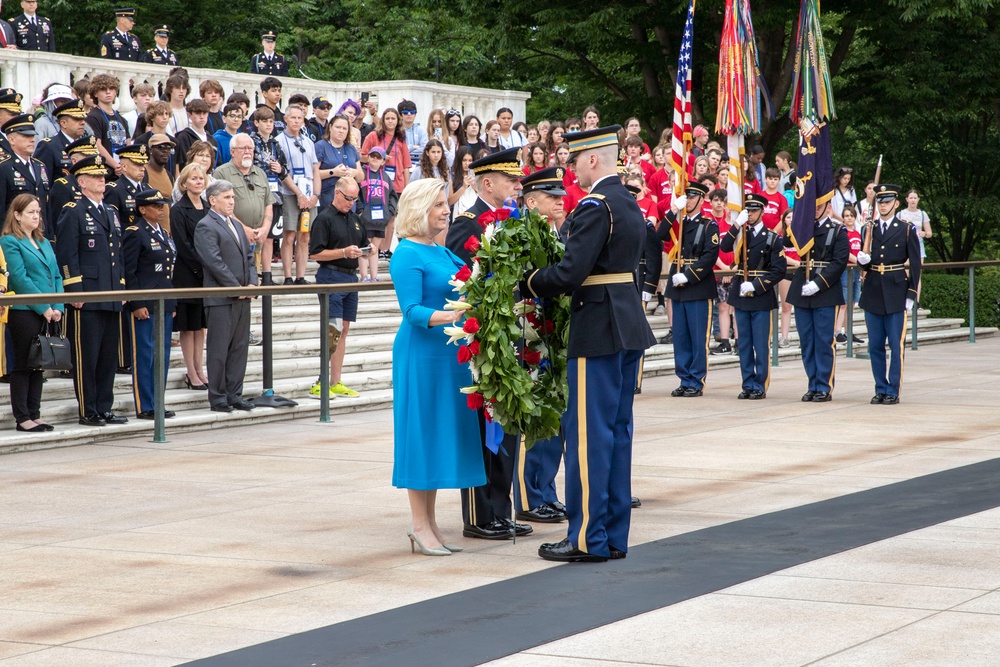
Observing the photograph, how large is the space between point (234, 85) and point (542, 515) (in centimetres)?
1457

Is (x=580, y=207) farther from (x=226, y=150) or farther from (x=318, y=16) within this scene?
(x=318, y=16)

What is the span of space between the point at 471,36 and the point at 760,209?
1822cm

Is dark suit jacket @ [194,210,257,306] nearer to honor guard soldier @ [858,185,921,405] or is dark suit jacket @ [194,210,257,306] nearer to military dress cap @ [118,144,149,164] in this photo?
military dress cap @ [118,144,149,164]

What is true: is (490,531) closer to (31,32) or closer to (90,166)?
(90,166)

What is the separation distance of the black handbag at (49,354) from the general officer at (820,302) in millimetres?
7128

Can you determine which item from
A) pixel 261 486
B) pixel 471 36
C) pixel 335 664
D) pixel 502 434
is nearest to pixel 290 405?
pixel 261 486

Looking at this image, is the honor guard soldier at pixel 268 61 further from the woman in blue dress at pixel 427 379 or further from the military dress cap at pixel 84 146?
the woman in blue dress at pixel 427 379

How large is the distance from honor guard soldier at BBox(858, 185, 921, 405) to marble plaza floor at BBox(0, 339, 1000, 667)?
247cm

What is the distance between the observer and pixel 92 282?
11758 mm

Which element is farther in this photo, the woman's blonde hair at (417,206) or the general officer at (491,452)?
the general officer at (491,452)

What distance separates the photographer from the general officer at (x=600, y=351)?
7.01 m

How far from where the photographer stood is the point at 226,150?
15477 millimetres

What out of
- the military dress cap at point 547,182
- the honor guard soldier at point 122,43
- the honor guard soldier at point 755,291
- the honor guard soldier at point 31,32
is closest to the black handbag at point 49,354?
the military dress cap at point 547,182

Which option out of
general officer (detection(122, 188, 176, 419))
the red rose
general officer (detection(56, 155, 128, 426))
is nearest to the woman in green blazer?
general officer (detection(56, 155, 128, 426))
